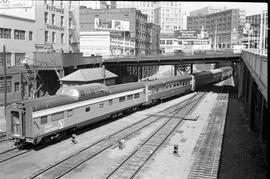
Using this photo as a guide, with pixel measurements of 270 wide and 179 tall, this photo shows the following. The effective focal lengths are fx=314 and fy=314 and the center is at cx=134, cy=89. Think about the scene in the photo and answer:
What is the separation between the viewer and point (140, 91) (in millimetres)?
37031

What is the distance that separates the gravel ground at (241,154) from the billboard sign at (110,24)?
66.0 m

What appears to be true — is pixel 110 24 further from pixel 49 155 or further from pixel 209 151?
pixel 49 155

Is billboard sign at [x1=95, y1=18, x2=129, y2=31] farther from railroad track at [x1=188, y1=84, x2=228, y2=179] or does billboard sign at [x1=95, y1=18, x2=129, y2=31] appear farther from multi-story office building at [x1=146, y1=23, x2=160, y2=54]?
railroad track at [x1=188, y1=84, x2=228, y2=179]

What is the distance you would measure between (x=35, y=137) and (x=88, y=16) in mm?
88998

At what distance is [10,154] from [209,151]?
45.2ft

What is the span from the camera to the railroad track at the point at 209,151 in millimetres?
18047

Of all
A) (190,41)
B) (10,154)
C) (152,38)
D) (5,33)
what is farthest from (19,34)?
(190,41)

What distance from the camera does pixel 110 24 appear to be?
9481 cm

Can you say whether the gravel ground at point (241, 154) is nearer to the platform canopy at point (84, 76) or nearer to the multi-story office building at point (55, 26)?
the platform canopy at point (84, 76)

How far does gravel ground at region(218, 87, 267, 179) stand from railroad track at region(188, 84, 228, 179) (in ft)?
1.40

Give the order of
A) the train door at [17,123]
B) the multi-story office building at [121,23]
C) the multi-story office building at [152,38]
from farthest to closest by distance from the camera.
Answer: the multi-story office building at [152,38], the multi-story office building at [121,23], the train door at [17,123]

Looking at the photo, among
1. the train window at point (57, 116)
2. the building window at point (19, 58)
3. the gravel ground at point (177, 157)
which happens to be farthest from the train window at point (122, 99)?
the building window at point (19, 58)

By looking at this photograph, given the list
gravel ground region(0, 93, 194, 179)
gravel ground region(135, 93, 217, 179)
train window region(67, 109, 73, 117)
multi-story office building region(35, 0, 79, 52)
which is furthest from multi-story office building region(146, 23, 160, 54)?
train window region(67, 109, 73, 117)

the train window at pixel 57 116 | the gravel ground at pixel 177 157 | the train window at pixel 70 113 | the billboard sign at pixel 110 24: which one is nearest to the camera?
the gravel ground at pixel 177 157
